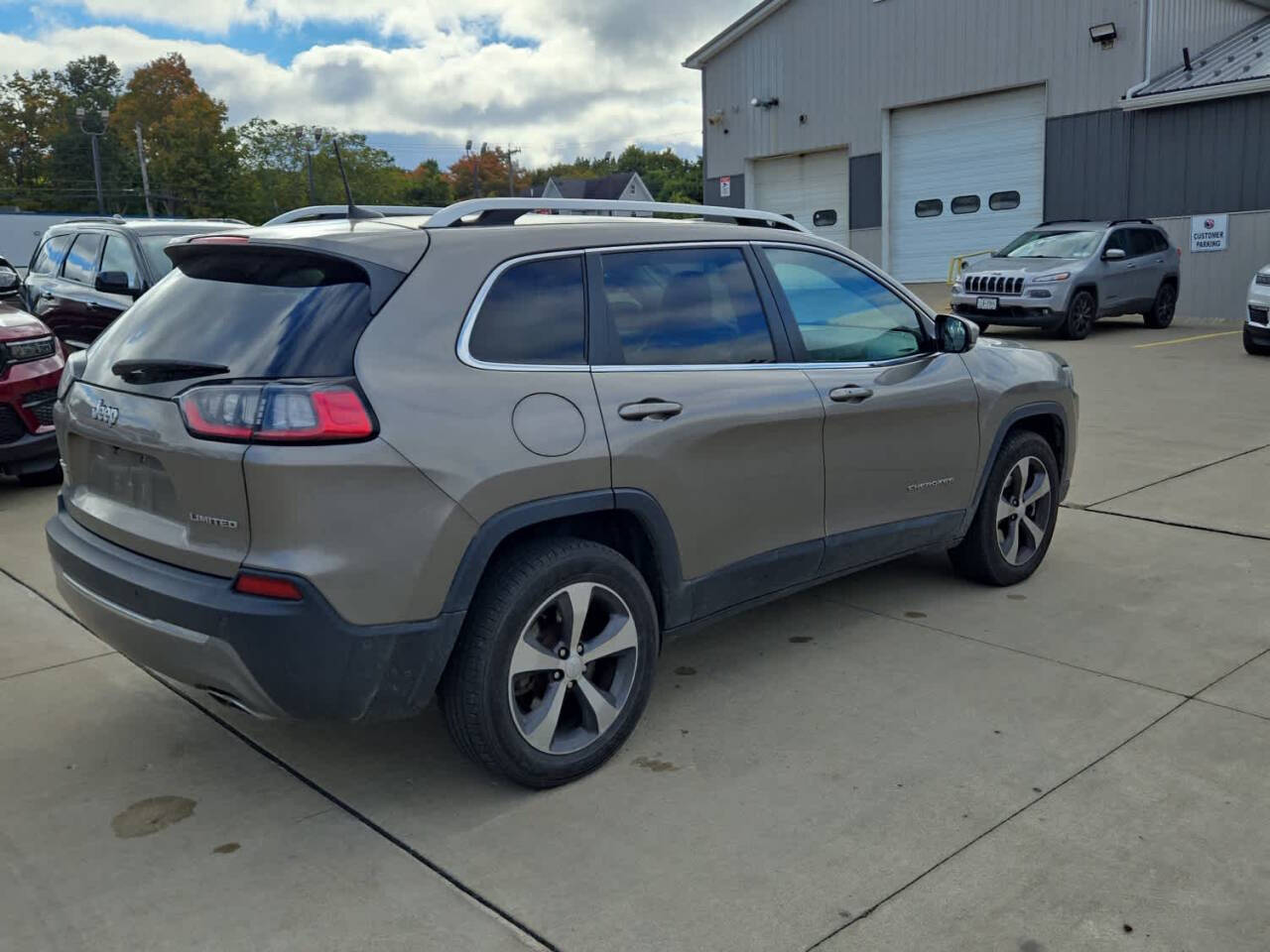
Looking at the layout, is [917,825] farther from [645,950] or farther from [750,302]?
[750,302]

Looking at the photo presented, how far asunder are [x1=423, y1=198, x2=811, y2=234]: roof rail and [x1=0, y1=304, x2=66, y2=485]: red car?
4686mm

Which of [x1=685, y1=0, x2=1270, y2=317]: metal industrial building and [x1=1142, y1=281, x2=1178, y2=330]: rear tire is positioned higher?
[x1=685, y1=0, x2=1270, y2=317]: metal industrial building

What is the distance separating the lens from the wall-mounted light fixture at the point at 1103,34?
66.9 ft

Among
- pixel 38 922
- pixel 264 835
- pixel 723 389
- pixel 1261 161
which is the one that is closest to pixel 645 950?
pixel 264 835

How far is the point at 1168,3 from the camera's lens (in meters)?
20.5

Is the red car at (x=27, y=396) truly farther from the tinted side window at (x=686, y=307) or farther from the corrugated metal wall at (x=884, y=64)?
the corrugated metal wall at (x=884, y=64)

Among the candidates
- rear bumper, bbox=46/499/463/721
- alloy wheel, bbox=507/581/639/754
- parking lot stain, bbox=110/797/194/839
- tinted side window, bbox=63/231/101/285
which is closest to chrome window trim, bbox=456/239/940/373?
alloy wheel, bbox=507/581/639/754

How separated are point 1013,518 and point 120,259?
8.16 metres

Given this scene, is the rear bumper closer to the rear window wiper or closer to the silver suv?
the rear window wiper

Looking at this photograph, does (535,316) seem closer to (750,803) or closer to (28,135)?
(750,803)

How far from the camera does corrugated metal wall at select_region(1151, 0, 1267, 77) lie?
2036 cm

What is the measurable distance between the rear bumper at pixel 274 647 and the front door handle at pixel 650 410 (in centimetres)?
83

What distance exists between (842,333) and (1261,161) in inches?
702

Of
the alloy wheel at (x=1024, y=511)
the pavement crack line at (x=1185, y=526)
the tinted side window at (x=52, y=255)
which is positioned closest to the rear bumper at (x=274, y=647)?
the alloy wheel at (x=1024, y=511)
